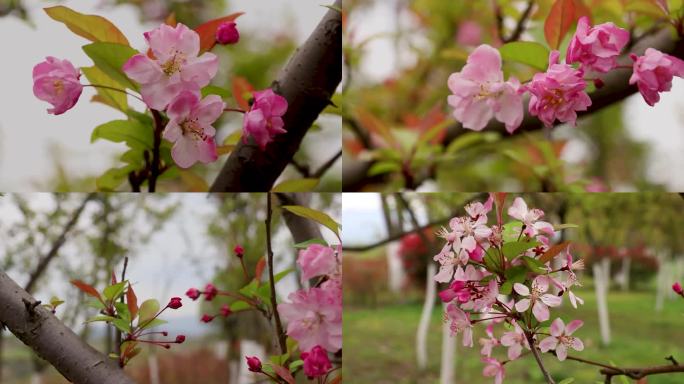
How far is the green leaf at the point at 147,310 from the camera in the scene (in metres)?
0.57

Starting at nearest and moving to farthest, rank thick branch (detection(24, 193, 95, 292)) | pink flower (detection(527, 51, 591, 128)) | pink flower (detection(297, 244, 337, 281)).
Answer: pink flower (detection(527, 51, 591, 128)) → pink flower (detection(297, 244, 337, 281)) → thick branch (detection(24, 193, 95, 292))

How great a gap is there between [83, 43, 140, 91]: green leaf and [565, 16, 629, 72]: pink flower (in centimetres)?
29

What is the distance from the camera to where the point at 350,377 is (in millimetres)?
814

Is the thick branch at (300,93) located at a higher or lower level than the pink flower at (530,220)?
higher

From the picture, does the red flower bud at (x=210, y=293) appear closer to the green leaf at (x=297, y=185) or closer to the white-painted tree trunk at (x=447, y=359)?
the green leaf at (x=297, y=185)

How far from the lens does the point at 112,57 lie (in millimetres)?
517

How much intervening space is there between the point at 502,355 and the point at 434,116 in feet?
1.19

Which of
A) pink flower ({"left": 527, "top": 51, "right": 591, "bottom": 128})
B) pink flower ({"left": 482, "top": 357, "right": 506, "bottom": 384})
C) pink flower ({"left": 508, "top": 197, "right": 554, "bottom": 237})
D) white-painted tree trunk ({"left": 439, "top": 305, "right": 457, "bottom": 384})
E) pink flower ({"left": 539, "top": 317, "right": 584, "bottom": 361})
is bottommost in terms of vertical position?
white-painted tree trunk ({"left": 439, "top": 305, "right": 457, "bottom": 384})

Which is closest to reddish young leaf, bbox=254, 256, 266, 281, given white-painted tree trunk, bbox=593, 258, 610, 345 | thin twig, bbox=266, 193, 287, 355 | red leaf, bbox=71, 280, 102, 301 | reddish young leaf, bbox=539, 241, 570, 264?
thin twig, bbox=266, 193, 287, 355

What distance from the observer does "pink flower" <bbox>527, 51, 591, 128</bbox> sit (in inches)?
19.3

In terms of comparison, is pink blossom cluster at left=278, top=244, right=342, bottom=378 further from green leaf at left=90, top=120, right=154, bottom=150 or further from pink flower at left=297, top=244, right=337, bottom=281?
green leaf at left=90, top=120, right=154, bottom=150

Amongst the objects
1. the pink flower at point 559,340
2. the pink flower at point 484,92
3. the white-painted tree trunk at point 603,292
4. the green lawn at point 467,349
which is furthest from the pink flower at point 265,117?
the white-painted tree trunk at point 603,292

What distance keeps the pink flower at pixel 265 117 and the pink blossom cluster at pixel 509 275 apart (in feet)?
0.46

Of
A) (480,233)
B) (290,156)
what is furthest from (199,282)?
(480,233)
